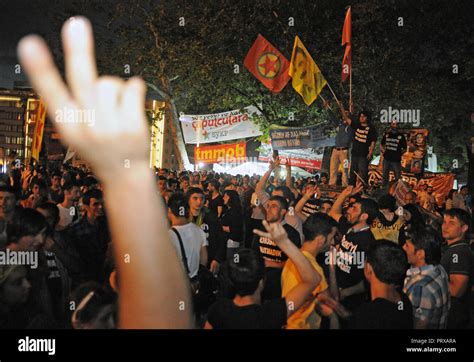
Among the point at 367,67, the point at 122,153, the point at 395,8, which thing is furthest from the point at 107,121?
the point at 395,8

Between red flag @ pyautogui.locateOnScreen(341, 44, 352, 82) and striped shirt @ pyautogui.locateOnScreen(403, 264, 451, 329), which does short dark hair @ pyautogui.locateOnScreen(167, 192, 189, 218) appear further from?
red flag @ pyautogui.locateOnScreen(341, 44, 352, 82)

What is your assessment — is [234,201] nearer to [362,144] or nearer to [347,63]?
[362,144]

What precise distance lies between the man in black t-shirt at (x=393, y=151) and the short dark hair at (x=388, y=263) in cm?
683

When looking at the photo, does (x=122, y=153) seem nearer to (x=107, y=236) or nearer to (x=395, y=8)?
(x=107, y=236)

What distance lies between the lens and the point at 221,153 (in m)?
20.6

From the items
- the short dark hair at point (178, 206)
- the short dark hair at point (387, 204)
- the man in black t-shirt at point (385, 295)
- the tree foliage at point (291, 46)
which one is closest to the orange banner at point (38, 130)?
the tree foliage at point (291, 46)

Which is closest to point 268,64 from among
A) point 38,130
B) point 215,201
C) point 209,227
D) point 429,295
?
point 215,201

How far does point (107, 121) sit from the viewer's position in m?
1.51

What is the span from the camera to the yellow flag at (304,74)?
40.7 feet

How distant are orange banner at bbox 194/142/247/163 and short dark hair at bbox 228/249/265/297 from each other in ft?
55.0

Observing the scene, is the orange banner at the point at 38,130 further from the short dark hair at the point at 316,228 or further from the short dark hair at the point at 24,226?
the short dark hair at the point at 316,228

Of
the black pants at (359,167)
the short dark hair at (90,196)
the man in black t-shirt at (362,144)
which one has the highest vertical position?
the man in black t-shirt at (362,144)

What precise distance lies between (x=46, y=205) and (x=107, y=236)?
92cm
